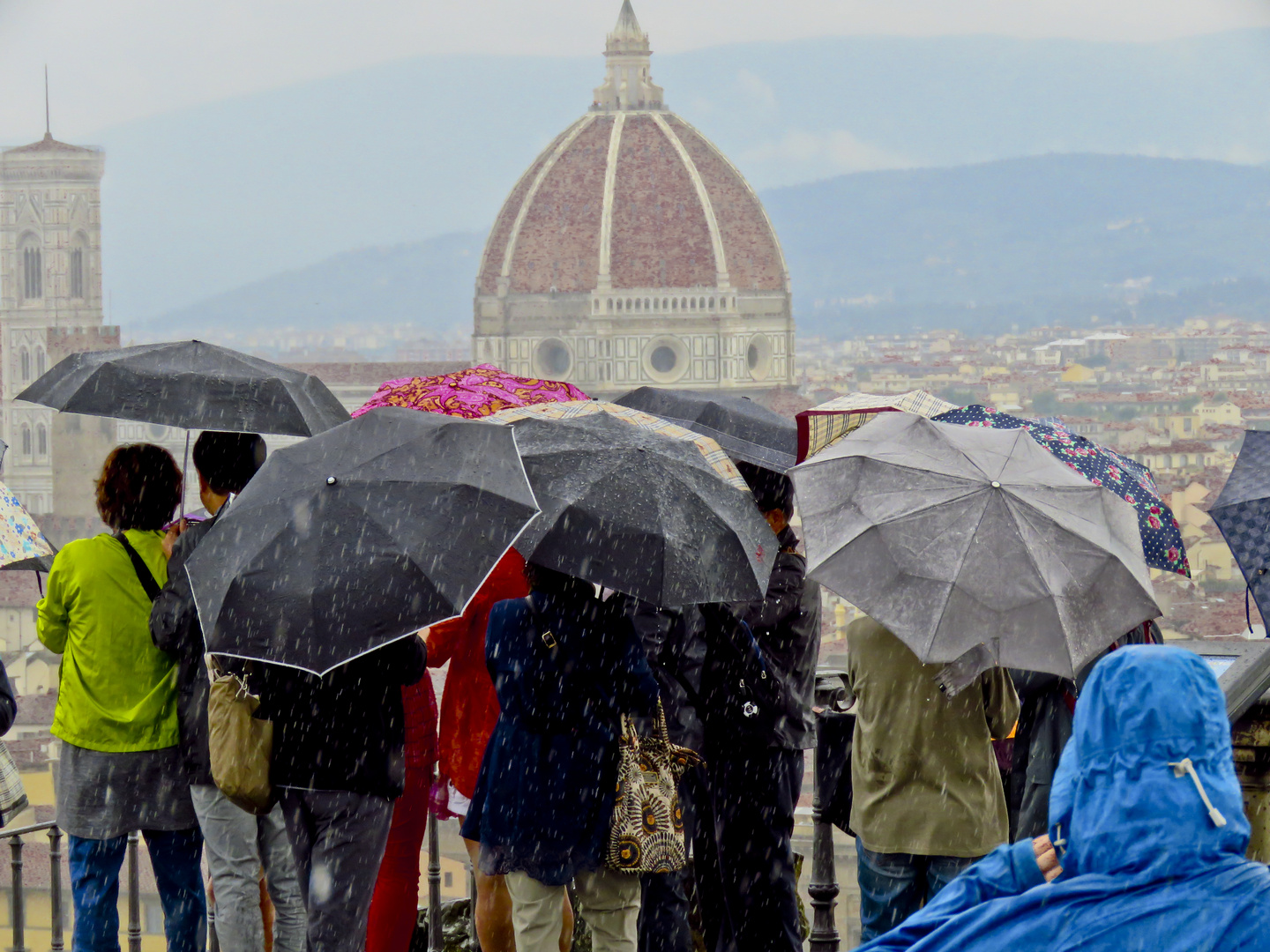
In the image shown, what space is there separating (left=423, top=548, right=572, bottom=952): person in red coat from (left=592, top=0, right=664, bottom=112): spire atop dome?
68.1m

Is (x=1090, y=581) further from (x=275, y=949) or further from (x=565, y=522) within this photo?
(x=275, y=949)

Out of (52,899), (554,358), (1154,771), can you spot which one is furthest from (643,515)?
(554,358)

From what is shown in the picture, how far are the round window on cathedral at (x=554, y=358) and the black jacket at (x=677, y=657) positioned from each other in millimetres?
62822

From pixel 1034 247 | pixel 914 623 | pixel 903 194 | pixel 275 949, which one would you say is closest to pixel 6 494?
pixel 275 949

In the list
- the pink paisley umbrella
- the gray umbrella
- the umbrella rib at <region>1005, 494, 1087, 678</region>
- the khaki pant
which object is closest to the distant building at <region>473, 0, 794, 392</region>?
the pink paisley umbrella

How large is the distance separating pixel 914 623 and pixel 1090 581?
1.02 ft

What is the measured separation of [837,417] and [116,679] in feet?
5.03

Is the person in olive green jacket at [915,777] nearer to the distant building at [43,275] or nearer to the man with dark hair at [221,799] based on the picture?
the man with dark hair at [221,799]

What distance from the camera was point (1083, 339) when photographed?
10344cm

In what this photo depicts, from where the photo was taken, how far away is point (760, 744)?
9.37 ft

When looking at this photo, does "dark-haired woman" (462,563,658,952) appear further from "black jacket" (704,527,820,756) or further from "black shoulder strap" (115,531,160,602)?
"black shoulder strap" (115,531,160,602)

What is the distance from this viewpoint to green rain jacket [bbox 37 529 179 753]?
277 cm

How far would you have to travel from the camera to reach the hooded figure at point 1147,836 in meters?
1.35

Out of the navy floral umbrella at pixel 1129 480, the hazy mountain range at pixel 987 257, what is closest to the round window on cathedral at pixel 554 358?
the navy floral umbrella at pixel 1129 480
